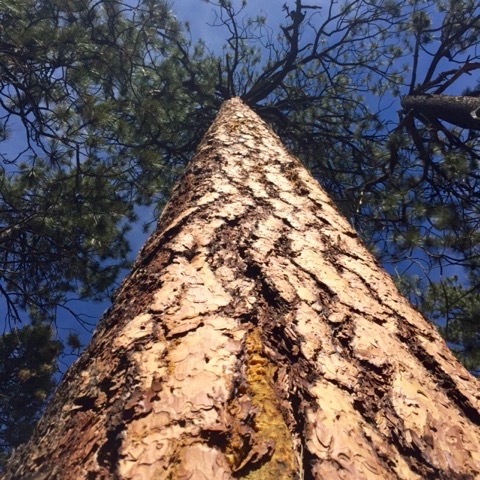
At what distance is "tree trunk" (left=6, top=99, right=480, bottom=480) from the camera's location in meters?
0.81

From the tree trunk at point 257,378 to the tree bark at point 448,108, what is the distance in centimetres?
407

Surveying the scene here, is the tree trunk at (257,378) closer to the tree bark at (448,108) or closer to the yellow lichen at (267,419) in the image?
the yellow lichen at (267,419)

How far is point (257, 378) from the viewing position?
992 mm

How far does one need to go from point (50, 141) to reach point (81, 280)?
173 cm

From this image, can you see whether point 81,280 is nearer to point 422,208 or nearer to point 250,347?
point 422,208

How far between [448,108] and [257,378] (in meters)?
5.43

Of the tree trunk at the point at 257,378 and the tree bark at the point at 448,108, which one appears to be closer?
the tree trunk at the point at 257,378

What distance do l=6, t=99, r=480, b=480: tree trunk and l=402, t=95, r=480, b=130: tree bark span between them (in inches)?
160

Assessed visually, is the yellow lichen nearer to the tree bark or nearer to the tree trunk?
the tree trunk

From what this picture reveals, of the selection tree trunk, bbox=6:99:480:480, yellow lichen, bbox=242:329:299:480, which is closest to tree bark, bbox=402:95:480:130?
tree trunk, bbox=6:99:480:480

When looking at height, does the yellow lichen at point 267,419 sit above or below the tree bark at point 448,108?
below

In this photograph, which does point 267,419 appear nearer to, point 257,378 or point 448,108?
point 257,378

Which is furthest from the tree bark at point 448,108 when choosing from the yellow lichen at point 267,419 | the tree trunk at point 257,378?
the yellow lichen at point 267,419

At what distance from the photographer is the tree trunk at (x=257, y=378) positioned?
2.64 feet
